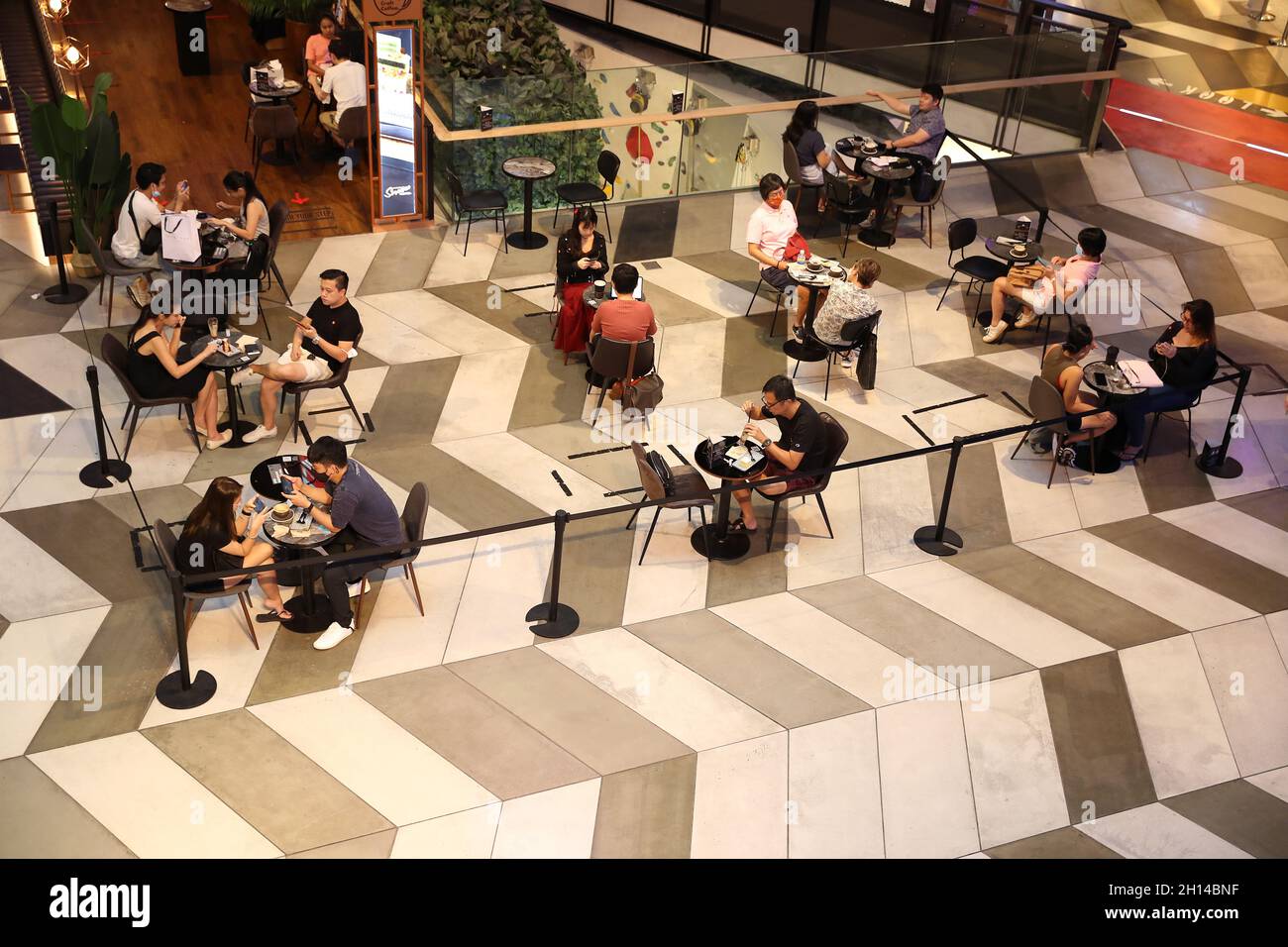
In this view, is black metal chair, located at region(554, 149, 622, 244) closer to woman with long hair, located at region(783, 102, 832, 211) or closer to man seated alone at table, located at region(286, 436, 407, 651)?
woman with long hair, located at region(783, 102, 832, 211)

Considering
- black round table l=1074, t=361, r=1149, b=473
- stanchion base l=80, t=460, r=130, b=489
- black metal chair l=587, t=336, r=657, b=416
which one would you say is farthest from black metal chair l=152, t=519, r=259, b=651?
black round table l=1074, t=361, r=1149, b=473

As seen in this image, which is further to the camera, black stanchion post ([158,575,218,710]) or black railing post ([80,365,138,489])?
black railing post ([80,365,138,489])

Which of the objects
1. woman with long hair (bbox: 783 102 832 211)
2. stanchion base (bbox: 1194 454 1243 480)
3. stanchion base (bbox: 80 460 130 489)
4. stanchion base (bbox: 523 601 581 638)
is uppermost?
woman with long hair (bbox: 783 102 832 211)

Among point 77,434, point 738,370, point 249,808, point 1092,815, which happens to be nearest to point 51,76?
point 77,434

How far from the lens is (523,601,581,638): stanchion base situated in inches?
277

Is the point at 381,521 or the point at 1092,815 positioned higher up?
the point at 381,521

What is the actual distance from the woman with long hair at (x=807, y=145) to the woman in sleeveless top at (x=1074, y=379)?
133 inches

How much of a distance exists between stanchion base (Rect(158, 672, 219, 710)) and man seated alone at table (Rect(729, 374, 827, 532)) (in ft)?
9.95

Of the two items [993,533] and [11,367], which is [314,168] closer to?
[11,367]

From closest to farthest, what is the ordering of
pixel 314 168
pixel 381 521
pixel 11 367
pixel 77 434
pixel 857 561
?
pixel 381 521 < pixel 857 561 < pixel 77 434 < pixel 11 367 < pixel 314 168

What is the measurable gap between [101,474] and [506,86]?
480cm

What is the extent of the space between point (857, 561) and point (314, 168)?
7094 mm
